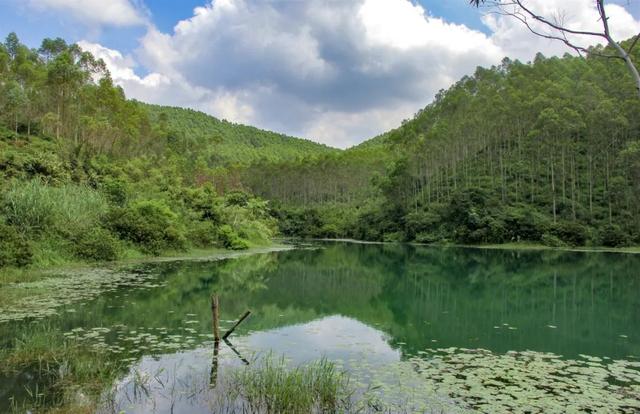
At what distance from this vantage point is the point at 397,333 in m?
12.7

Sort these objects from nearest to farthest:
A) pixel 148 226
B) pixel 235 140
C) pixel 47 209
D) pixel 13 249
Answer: pixel 13 249 → pixel 47 209 → pixel 148 226 → pixel 235 140

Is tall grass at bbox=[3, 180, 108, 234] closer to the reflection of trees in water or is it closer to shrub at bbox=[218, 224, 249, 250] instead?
the reflection of trees in water

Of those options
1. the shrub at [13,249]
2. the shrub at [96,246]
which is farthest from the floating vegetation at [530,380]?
the shrub at [96,246]

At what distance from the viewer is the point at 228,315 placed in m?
14.1

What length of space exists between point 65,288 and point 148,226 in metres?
10.6

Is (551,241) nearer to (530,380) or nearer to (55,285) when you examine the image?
(530,380)

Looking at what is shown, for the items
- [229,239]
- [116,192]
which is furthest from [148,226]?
[229,239]

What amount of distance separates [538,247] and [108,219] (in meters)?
35.5

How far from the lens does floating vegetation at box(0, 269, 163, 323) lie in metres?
12.3

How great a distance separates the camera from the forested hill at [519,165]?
155 ft

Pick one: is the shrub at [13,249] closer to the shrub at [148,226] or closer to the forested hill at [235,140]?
the shrub at [148,226]

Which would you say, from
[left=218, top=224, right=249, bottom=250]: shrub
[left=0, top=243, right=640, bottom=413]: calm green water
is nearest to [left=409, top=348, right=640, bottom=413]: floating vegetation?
[left=0, top=243, right=640, bottom=413]: calm green water

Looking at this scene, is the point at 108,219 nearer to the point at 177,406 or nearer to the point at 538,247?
the point at 177,406

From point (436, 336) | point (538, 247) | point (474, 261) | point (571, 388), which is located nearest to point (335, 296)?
point (436, 336)
